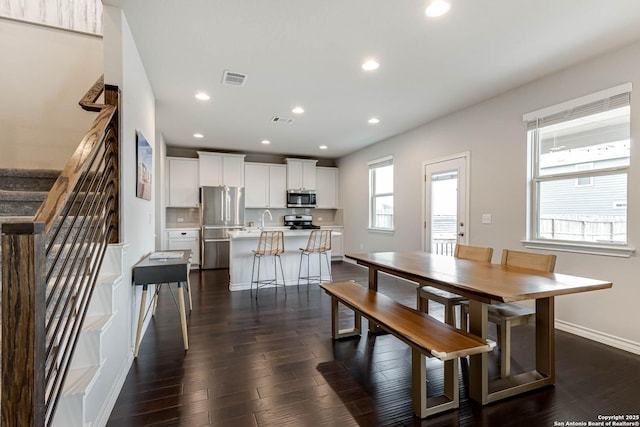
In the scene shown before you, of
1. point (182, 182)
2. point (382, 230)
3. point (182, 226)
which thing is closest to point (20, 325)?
point (382, 230)

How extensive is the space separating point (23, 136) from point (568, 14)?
4713 mm

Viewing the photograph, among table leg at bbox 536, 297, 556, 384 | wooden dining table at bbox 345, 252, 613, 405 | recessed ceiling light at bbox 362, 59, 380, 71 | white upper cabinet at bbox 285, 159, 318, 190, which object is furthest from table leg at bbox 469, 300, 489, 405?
white upper cabinet at bbox 285, 159, 318, 190

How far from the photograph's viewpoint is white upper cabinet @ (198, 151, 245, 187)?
6.66 metres

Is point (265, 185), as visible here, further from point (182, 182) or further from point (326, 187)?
point (182, 182)

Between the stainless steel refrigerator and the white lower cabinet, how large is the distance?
269mm

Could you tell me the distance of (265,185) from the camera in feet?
23.8

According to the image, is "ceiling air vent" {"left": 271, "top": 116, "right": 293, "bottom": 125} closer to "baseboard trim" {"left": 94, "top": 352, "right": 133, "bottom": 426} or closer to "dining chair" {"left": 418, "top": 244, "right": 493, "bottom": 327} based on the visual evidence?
"dining chair" {"left": 418, "top": 244, "right": 493, "bottom": 327}

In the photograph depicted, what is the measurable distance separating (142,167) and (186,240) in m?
A: 4.01

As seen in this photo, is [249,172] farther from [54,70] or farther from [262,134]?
[54,70]

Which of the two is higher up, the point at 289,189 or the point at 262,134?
the point at 262,134

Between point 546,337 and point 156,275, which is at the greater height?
point 156,275

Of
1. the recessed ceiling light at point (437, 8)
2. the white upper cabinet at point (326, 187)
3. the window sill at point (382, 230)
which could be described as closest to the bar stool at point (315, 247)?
the window sill at point (382, 230)

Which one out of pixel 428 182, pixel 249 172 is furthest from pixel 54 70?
pixel 428 182

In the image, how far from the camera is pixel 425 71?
3.13 m
